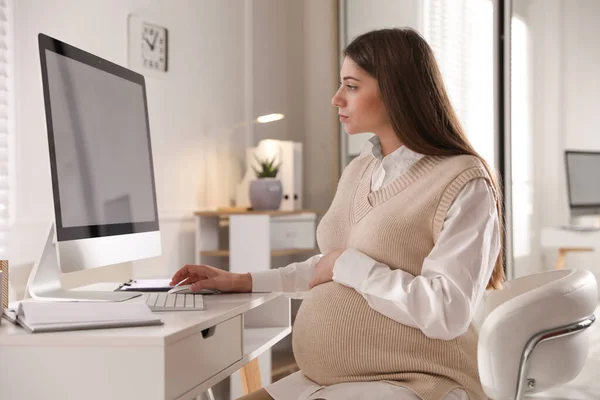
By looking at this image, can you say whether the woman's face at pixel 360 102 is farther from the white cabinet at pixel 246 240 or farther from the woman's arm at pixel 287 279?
the white cabinet at pixel 246 240

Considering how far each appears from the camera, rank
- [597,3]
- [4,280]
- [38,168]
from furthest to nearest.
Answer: [597,3] → [38,168] → [4,280]

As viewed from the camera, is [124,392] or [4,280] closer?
[124,392]

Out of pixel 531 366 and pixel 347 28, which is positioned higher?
pixel 347 28

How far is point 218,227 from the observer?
3.48 metres

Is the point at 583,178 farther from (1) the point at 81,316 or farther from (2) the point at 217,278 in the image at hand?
(1) the point at 81,316

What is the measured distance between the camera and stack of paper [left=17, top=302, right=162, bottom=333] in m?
1.11

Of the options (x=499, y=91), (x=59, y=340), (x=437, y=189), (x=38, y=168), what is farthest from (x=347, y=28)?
(x=59, y=340)

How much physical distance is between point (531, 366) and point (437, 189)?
1.26 ft

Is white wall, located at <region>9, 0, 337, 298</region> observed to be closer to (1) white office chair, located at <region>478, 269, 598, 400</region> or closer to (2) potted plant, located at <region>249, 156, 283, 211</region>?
(2) potted plant, located at <region>249, 156, 283, 211</region>

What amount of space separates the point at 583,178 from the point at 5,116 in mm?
2243

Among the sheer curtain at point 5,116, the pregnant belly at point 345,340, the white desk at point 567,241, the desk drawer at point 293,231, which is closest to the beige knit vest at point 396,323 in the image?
the pregnant belly at point 345,340

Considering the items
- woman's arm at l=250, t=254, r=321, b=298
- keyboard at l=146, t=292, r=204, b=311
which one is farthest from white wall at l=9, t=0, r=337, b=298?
keyboard at l=146, t=292, r=204, b=311

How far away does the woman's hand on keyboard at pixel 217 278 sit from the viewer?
1.69m

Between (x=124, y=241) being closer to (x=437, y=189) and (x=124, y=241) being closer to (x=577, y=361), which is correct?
(x=437, y=189)
